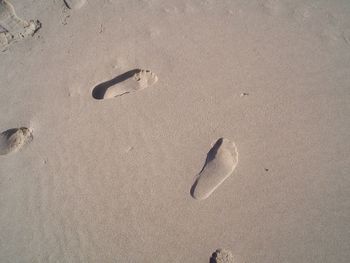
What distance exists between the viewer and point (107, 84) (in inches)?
79.7

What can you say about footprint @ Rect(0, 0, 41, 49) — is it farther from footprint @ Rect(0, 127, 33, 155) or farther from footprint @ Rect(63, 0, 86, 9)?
footprint @ Rect(0, 127, 33, 155)

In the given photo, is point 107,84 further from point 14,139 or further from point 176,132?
point 14,139

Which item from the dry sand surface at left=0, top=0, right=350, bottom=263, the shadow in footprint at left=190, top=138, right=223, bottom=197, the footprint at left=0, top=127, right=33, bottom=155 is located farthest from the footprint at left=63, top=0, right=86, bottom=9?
the shadow in footprint at left=190, top=138, right=223, bottom=197

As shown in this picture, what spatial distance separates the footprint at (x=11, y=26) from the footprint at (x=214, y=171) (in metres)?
1.83

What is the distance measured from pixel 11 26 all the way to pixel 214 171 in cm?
207

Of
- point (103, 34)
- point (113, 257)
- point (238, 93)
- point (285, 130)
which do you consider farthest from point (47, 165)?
point (285, 130)

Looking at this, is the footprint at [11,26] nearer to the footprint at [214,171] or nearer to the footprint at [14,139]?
the footprint at [14,139]

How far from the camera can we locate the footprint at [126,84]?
198cm

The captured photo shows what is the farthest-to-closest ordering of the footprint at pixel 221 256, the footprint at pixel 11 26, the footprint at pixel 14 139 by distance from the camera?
the footprint at pixel 11 26
the footprint at pixel 14 139
the footprint at pixel 221 256

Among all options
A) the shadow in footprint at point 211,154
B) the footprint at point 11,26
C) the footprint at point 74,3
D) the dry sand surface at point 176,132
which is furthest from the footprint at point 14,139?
the shadow in footprint at point 211,154

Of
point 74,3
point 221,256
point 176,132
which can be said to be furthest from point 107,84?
point 221,256

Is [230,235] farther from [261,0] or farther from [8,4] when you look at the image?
[8,4]

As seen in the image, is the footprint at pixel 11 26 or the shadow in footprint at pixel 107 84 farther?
the footprint at pixel 11 26

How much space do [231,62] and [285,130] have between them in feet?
2.17
